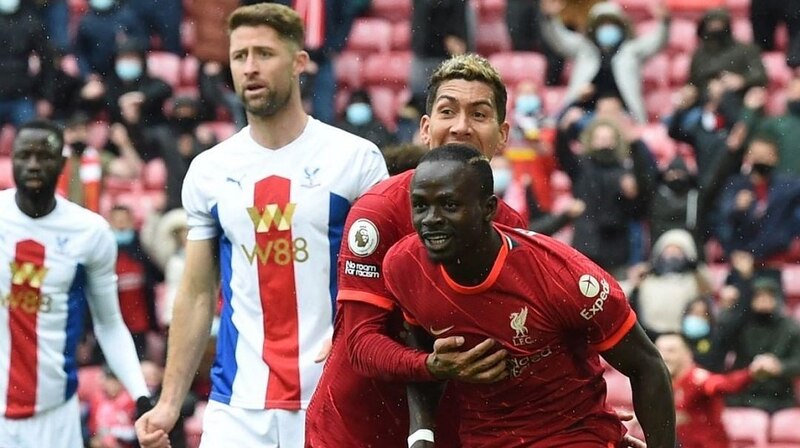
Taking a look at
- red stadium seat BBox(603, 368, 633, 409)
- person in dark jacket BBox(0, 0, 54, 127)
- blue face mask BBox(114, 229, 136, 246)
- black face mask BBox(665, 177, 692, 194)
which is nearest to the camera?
red stadium seat BBox(603, 368, 633, 409)

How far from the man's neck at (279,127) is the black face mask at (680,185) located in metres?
6.37

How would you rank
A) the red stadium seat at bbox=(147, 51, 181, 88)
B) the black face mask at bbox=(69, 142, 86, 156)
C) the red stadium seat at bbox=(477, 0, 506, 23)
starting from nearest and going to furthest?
the black face mask at bbox=(69, 142, 86, 156)
the red stadium seat at bbox=(147, 51, 181, 88)
the red stadium seat at bbox=(477, 0, 506, 23)

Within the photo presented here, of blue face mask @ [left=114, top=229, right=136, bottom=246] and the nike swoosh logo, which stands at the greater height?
the nike swoosh logo

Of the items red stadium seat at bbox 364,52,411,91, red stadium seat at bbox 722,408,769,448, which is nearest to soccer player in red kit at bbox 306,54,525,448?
red stadium seat at bbox 722,408,769,448

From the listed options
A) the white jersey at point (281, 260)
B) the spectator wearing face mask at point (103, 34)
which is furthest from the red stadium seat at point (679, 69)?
the white jersey at point (281, 260)

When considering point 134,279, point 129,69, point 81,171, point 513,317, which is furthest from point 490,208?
point 129,69

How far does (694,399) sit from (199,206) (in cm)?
520

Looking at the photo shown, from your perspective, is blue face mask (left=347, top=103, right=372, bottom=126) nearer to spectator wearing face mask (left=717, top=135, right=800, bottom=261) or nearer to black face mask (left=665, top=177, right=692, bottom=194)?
black face mask (left=665, top=177, right=692, bottom=194)

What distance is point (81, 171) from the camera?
13.9m

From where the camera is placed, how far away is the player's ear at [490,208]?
500 cm

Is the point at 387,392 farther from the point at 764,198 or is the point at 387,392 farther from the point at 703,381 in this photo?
the point at 764,198

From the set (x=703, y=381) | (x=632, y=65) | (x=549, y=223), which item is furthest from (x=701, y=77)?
(x=703, y=381)

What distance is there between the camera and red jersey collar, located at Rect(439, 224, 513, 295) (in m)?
5.00

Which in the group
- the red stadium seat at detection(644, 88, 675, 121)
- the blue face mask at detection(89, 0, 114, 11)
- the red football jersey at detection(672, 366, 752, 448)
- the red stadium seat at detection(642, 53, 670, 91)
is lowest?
the red football jersey at detection(672, 366, 752, 448)
